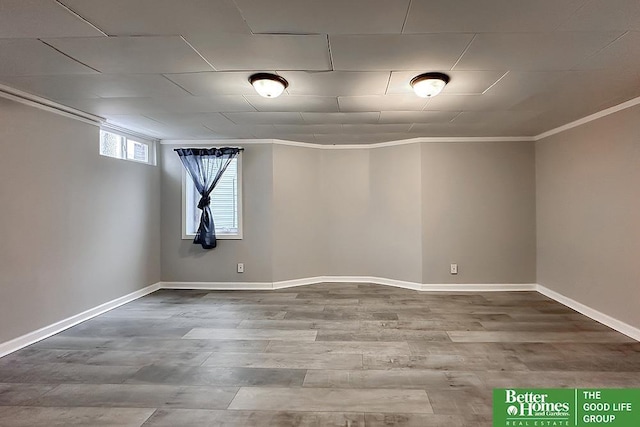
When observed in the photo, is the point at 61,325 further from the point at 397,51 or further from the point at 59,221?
the point at 397,51

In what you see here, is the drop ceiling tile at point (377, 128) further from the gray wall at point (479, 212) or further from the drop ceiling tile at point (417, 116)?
the gray wall at point (479, 212)

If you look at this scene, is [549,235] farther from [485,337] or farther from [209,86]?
[209,86]

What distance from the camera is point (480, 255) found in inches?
204

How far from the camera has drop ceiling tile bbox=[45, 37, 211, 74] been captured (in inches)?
84.2

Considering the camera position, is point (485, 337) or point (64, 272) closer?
point (485, 337)

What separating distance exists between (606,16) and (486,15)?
0.61 meters

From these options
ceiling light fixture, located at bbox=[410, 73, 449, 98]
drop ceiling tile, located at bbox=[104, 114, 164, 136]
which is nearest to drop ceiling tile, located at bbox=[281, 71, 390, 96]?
ceiling light fixture, located at bbox=[410, 73, 449, 98]

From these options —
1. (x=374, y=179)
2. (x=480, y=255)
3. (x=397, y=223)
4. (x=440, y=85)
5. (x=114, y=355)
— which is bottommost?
(x=114, y=355)

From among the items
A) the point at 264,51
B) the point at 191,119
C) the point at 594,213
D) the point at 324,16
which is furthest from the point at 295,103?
the point at 594,213

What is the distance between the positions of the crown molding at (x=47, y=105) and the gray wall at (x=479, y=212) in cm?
424

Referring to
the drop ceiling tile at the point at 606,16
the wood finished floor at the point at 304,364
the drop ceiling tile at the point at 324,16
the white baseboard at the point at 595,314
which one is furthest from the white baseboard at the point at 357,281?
the drop ceiling tile at the point at 324,16

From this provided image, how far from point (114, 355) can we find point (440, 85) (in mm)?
3451

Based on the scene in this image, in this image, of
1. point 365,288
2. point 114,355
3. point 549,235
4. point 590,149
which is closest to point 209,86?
point 114,355

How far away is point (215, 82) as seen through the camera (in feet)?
9.27
